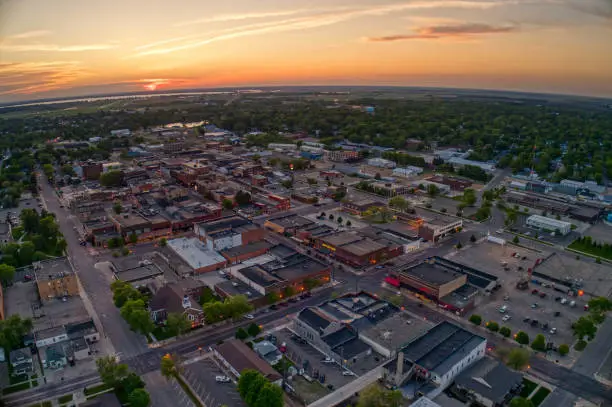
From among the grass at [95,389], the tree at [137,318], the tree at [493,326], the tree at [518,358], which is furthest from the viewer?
the tree at [493,326]

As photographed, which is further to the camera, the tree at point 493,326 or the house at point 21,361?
the tree at point 493,326

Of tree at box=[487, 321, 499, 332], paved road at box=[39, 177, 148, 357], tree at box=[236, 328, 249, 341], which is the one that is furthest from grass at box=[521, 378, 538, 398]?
paved road at box=[39, 177, 148, 357]

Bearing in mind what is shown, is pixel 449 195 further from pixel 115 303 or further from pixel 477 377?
pixel 115 303

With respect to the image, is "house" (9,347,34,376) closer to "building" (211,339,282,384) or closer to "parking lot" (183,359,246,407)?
"parking lot" (183,359,246,407)

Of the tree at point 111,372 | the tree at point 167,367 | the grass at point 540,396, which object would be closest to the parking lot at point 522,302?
the grass at point 540,396

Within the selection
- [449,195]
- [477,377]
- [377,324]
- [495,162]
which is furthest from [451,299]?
[495,162]

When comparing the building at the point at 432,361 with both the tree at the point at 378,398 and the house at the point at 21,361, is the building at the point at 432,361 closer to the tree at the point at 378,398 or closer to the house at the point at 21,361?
the tree at the point at 378,398
